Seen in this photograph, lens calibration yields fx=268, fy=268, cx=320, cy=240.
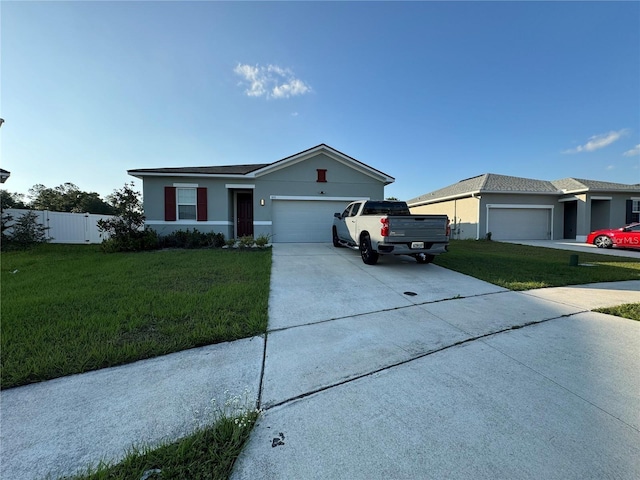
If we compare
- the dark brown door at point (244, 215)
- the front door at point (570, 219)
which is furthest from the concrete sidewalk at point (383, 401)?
the front door at point (570, 219)

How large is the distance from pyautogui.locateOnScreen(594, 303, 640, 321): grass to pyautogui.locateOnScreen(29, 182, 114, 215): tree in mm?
46735

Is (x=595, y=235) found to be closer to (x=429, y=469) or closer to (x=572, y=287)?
(x=572, y=287)

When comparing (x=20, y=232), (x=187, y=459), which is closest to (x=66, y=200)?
(x=20, y=232)

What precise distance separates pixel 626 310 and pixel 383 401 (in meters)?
5.01

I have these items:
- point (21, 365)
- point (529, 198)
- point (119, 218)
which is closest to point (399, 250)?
point (21, 365)

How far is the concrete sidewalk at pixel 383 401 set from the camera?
1718 mm

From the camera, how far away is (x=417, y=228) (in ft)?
22.6

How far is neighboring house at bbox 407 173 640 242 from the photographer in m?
16.5

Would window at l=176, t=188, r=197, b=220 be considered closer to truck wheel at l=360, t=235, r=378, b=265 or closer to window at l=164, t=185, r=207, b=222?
window at l=164, t=185, r=207, b=222

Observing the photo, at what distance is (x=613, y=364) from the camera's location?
2857 mm

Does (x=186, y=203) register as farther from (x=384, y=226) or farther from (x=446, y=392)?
(x=446, y=392)

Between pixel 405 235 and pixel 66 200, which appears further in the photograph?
pixel 66 200

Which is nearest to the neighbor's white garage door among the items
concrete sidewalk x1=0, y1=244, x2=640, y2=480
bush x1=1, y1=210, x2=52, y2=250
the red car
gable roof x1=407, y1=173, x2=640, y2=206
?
concrete sidewalk x1=0, y1=244, x2=640, y2=480

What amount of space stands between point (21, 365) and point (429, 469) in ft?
12.5
